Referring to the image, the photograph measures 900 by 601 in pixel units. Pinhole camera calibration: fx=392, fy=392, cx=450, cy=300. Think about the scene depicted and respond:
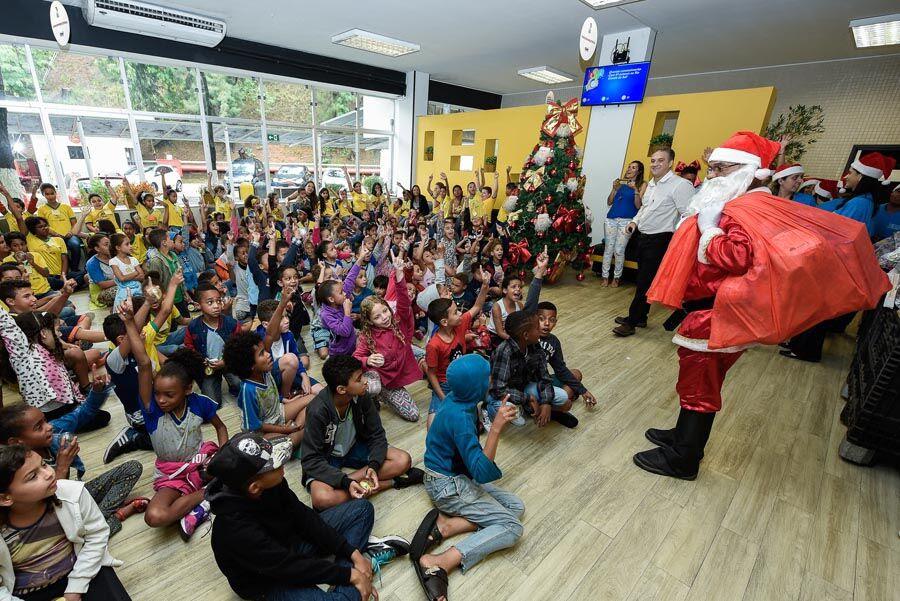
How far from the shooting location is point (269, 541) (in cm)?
128

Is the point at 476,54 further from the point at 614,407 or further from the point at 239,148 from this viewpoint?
the point at 614,407

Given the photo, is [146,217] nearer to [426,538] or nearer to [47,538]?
[47,538]

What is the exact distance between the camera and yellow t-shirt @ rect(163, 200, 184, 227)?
5.78 metres

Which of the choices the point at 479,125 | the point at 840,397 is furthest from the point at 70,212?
the point at 840,397

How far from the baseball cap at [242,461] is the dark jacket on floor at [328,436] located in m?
0.61

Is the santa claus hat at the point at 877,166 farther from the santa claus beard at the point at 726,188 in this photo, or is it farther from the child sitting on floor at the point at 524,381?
the child sitting on floor at the point at 524,381

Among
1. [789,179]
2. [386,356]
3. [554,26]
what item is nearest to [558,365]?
[386,356]

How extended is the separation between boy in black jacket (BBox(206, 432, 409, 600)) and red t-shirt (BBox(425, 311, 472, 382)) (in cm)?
128

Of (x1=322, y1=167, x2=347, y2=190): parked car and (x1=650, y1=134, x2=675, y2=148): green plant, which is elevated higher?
(x1=650, y1=134, x2=675, y2=148): green plant

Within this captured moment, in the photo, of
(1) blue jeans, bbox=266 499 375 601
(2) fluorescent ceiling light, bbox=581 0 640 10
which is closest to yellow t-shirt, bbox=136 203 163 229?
(1) blue jeans, bbox=266 499 375 601

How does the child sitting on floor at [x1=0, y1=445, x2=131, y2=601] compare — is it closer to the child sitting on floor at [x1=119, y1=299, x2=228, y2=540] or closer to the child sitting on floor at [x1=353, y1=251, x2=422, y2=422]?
the child sitting on floor at [x1=119, y1=299, x2=228, y2=540]

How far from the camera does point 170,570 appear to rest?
162 cm

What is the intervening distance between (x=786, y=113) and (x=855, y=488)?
24.4 feet

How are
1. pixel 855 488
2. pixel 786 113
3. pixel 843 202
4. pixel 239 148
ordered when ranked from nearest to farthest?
pixel 855 488
pixel 843 202
pixel 786 113
pixel 239 148
